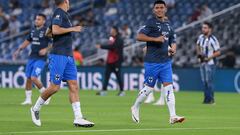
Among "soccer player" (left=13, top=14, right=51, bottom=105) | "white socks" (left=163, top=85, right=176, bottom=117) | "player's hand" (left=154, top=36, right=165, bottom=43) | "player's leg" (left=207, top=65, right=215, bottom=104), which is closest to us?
"white socks" (left=163, top=85, right=176, bottom=117)

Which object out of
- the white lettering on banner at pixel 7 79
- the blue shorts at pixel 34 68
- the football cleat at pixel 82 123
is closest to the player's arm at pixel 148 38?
the football cleat at pixel 82 123

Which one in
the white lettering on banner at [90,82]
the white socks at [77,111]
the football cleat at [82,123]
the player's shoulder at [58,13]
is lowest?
the white lettering on banner at [90,82]

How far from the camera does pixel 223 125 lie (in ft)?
57.2

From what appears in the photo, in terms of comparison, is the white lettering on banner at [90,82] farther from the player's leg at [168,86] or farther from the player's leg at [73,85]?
the player's leg at [73,85]

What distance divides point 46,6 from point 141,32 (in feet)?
91.6

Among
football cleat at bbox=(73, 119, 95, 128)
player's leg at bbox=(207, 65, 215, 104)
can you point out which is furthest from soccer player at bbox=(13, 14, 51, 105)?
football cleat at bbox=(73, 119, 95, 128)

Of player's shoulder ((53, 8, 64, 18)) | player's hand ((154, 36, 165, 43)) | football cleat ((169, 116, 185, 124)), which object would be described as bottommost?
football cleat ((169, 116, 185, 124))

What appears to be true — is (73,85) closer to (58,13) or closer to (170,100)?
(58,13)

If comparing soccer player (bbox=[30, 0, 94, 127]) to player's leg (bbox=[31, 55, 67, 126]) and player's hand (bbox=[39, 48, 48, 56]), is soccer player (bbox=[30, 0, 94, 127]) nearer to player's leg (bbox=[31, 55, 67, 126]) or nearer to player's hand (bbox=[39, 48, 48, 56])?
player's leg (bbox=[31, 55, 67, 126])

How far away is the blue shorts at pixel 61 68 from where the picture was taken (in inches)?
653

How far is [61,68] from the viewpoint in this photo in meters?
16.6

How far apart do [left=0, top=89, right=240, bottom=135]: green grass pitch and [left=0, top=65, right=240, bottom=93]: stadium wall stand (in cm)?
497

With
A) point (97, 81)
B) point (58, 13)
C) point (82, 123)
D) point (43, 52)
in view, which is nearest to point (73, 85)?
point (82, 123)

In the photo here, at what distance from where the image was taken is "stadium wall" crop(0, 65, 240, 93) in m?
33.9
